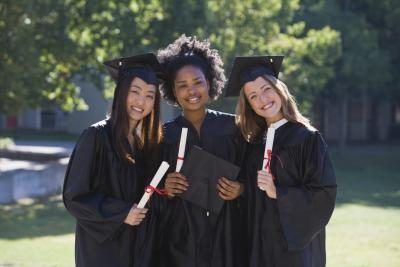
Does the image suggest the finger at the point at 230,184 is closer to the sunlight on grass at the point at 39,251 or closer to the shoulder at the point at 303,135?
the shoulder at the point at 303,135

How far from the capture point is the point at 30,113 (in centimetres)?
3172

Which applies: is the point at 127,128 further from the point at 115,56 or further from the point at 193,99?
the point at 115,56

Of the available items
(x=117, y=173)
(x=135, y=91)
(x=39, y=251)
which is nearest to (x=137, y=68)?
(x=135, y=91)

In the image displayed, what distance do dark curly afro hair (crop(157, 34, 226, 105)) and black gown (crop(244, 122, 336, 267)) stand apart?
0.68 m

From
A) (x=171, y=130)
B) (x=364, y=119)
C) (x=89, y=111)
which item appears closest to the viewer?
(x=171, y=130)

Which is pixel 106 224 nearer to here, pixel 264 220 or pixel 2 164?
pixel 264 220

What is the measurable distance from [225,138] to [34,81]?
8579mm

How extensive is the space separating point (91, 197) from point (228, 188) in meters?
0.83

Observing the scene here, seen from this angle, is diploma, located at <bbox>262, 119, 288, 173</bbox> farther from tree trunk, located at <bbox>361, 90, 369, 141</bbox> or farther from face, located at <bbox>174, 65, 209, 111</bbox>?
tree trunk, located at <bbox>361, 90, 369, 141</bbox>

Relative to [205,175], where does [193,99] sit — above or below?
above

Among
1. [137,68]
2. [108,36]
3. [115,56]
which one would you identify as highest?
[108,36]

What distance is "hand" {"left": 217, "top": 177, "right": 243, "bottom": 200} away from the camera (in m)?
4.43

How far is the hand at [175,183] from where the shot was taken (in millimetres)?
4410

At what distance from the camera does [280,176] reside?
4.35m
